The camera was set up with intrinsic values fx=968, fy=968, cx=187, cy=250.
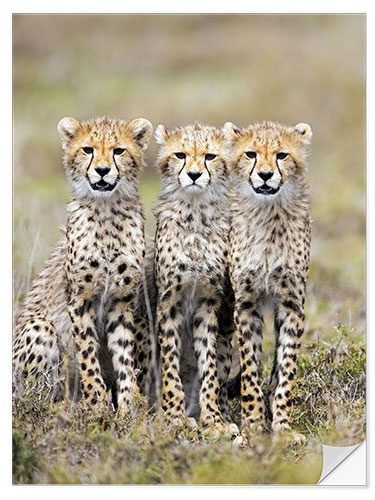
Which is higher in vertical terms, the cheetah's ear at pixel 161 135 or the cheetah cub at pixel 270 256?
the cheetah's ear at pixel 161 135

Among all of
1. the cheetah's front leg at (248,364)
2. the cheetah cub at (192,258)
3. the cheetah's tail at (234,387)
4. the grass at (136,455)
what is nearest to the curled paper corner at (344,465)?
the grass at (136,455)

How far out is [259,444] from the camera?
4.07 m

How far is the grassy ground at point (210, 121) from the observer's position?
3990mm

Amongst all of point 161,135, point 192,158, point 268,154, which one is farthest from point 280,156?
point 161,135

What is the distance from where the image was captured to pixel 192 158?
4223 millimetres

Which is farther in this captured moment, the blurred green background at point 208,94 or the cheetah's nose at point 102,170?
the blurred green background at point 208,94

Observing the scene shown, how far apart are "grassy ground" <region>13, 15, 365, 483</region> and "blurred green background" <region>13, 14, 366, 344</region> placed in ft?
0.04

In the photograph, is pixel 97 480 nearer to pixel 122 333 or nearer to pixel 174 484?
pixel 174 484

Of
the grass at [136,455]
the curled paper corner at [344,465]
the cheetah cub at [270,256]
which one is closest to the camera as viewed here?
the grass at [136,455]

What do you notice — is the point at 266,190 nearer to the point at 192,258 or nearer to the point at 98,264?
the point at 192,258

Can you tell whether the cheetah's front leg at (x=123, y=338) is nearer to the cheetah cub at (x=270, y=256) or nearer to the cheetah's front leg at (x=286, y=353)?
the cheetah cub at (x=270, y=256)

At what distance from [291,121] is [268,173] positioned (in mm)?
2429
